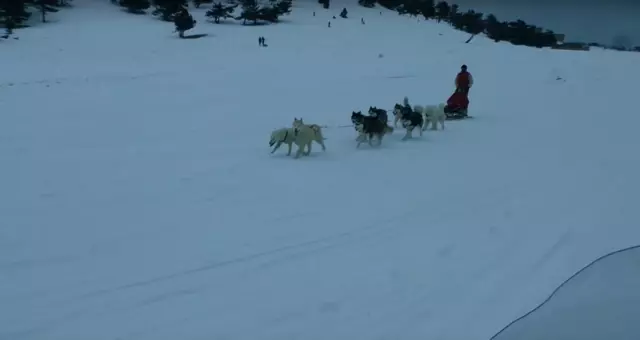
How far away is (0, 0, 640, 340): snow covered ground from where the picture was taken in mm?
3793

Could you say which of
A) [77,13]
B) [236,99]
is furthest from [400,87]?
[77,13]

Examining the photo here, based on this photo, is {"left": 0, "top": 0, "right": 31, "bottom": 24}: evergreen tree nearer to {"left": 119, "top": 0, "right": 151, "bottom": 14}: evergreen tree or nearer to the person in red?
{"left": 119, "top": 0, "right": 151, "bottom": 14}: evergreen tree

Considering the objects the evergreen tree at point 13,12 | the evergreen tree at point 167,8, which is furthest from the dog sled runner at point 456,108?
the evergreen tree at point 167,8

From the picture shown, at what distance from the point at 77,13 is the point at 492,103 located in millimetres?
18442

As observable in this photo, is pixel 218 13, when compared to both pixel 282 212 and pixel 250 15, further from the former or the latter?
pixel 282 212

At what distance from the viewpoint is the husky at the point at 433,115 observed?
9742 millimetres

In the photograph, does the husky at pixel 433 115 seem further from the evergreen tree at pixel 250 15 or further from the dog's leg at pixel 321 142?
the evergreen tree at pixel 250 15

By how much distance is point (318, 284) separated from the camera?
4160 mm

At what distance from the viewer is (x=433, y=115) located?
32.2 ft

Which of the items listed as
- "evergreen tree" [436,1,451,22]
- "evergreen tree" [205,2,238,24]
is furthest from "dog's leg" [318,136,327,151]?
"evergreen tree" [436,1,451,22]

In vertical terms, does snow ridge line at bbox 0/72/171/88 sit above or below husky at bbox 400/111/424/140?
below

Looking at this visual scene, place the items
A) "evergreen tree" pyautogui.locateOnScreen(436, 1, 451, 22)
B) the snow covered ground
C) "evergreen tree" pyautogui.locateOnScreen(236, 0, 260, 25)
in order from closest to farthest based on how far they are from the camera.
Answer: the snow covered ground < "evergreen tree" pyautogui.locateOnScreen(236, 0, 260, 25) < "evergreen tree" pyautogui.locateOnScreen(436, 1, 451, 22)

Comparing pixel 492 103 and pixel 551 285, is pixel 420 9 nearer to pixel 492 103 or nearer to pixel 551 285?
pixel 492 103

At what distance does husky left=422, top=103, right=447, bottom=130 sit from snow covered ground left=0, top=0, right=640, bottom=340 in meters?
0.41
